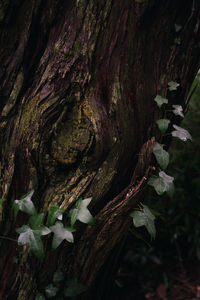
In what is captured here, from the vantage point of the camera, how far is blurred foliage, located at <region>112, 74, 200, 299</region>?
2.30m

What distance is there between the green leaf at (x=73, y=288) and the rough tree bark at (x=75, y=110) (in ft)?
0.11

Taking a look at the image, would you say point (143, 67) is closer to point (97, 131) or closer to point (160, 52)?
point (160, 52)

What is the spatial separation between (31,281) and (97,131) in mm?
692

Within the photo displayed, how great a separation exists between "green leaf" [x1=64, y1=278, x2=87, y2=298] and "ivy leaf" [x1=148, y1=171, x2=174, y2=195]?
21.3 inches

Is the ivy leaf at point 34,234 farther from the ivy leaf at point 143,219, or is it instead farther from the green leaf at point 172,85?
the green leaf at point 172,85

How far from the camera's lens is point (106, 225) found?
124 centimetres

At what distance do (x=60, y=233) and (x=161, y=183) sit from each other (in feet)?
1.59

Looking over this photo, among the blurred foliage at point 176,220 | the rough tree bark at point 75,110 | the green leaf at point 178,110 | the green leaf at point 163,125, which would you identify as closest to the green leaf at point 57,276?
the rough tree bark at point 75,110

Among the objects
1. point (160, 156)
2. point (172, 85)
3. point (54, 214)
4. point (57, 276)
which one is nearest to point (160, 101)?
point (172, 85)

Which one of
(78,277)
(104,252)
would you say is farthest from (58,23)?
(78,277)

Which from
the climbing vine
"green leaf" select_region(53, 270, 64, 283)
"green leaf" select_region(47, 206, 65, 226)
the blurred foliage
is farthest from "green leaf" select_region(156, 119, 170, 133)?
the blurred foliage

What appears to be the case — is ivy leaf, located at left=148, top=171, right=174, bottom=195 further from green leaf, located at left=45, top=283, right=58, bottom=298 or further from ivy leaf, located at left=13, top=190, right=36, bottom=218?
green leaf, located at left=45, top=283, right=58, bottom=298

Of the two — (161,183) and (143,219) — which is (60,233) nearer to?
(143,219)

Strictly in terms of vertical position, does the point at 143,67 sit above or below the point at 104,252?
above
